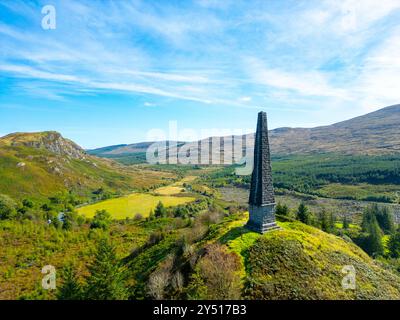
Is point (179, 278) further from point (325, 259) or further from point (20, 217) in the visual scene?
point (20, 217)

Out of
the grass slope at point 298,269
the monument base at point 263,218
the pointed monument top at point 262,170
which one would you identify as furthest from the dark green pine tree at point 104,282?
the pointed monument top at point 262,170

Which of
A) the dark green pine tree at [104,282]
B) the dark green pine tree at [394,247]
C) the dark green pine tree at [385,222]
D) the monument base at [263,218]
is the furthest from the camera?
the dark green pine tree at [385,222]

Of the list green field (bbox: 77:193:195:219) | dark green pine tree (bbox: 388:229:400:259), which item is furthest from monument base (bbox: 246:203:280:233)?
green field (bbox: 77:193:195:219)

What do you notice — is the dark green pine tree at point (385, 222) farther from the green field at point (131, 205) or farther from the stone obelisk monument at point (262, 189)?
the green field at point (131, 205)

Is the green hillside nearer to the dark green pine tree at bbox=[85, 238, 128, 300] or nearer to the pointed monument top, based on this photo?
the pointed monument top

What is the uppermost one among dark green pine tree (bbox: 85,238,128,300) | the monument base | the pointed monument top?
the pointed monument top

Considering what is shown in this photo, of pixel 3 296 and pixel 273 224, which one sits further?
pixel 3 296
